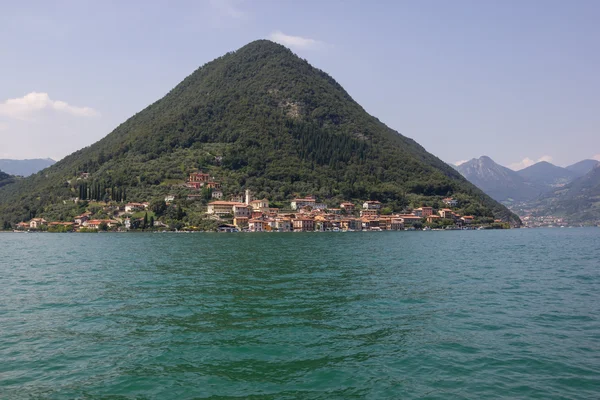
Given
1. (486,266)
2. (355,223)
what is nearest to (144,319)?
(486,266)

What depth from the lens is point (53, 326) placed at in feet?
Result: 59.9

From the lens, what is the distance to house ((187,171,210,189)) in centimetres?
15456

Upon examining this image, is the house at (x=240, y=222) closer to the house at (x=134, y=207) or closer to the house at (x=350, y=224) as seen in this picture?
the house at (x=134, y=207)

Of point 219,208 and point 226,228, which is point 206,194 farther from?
point 226,228

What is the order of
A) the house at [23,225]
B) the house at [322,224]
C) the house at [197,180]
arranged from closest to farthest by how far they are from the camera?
the house at [322,224], the house at [23,225], the house at [197,180]

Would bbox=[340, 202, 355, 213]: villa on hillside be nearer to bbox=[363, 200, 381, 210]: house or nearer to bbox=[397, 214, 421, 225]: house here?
bbox=[363, 200, 381, 210]: house

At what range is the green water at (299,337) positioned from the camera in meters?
12.1

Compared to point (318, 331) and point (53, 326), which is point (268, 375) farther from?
point (53, 326)

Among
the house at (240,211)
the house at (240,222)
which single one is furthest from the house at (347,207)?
the house at (240,222)

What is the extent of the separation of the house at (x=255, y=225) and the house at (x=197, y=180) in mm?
31432

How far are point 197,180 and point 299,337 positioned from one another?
148m

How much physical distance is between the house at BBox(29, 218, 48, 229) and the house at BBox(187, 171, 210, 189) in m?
46.8

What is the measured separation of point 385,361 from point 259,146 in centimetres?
18221

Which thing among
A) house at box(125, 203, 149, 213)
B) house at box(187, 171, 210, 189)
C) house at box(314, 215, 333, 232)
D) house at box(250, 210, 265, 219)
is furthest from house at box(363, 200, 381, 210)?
house at box(125, 203, 149, 213)
